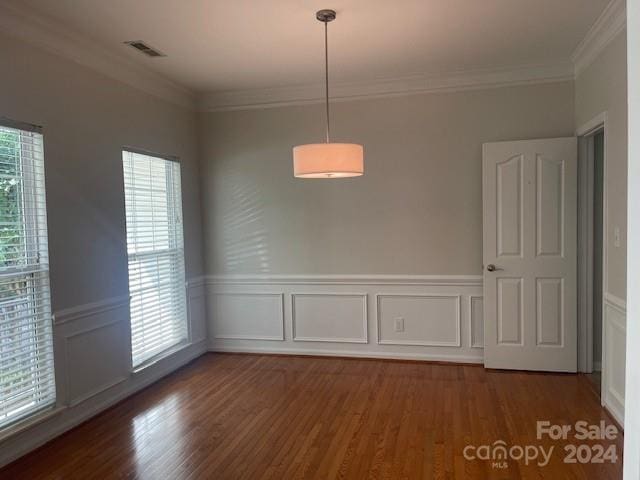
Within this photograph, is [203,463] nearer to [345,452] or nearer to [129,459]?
[129,459]

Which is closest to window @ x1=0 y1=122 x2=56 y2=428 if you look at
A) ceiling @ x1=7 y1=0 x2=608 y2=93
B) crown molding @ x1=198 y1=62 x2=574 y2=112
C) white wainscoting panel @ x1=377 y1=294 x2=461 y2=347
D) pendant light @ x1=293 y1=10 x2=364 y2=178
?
ceiling @ x1=7 y1=0 x2=608 y2=93

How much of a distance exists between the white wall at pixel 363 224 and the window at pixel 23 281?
80.8 inches

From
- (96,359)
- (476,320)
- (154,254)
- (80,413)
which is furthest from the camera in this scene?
(476,320)

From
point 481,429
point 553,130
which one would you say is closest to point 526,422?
point 481,429

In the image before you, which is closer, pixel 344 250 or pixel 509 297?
pixel 509 297

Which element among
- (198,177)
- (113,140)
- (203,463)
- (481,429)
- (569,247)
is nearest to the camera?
(203,463)

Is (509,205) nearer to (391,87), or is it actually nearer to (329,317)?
(391,87)

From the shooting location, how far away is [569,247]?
3.93 meters

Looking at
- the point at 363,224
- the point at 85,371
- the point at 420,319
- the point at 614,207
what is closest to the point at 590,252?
the point at 614,207

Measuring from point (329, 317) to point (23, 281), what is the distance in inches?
106

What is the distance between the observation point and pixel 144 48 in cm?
350

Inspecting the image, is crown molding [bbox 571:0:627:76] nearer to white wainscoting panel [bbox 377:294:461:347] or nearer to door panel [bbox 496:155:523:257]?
door panel [bbox 496:155:523:257]

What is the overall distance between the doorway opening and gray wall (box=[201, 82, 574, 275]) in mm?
335

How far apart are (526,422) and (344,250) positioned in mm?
2174
